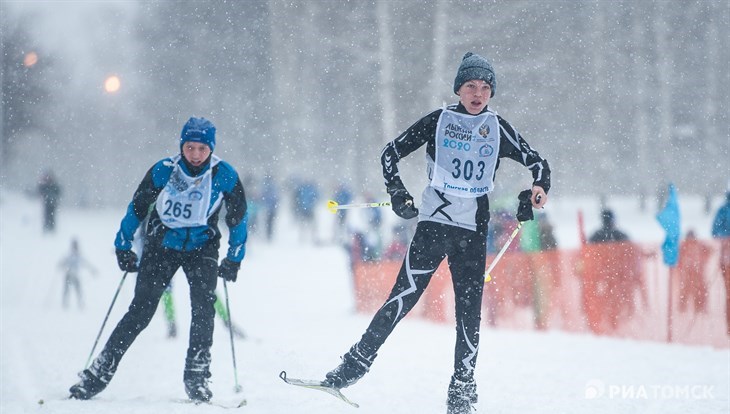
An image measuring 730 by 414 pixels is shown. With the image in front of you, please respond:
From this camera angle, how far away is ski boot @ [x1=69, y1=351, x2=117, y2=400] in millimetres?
4316

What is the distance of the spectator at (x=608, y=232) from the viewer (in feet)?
29.4

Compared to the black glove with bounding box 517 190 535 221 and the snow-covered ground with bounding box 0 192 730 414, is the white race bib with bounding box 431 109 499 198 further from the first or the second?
the snow-covered ground with bounding box 0 192 730 414

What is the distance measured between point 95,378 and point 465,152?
2.49 meters

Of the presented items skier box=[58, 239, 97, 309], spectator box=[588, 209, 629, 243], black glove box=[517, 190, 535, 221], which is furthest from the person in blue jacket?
skier box=[58, 239, 97, 309]

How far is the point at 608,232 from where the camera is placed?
9.03 m

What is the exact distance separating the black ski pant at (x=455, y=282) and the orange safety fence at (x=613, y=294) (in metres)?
4.13

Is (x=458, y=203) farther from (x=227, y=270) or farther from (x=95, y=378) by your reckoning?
(x=95, y=378)

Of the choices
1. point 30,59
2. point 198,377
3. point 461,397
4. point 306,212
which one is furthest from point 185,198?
point 30,59

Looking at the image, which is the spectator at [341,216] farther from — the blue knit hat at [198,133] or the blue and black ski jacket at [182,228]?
the blue knit hat at [198,133]

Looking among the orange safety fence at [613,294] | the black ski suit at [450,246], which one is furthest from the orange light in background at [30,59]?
the black ski suit at [450,246]

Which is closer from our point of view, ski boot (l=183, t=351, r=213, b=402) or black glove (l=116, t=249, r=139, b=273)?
ski boot (l=183, t=351, r=213, b=402)

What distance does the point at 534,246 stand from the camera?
9.58 meters

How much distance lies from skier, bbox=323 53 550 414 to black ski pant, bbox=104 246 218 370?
93cm

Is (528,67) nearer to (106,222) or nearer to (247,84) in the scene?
(247,84)
